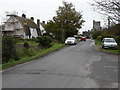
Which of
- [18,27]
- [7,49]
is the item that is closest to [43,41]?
[7,49]

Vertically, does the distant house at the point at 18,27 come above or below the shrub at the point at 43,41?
above

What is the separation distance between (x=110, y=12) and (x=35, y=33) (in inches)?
1655

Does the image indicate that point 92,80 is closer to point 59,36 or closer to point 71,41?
point 71,41

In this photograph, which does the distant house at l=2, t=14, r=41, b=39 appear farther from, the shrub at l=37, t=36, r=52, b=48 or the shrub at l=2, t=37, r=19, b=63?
the shrub at l=2, t=37, r=19, b=63

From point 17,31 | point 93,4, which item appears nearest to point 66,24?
point 17,31

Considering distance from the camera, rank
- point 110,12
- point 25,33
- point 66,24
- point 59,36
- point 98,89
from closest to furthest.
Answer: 1. point 98,89
2. point 110,12
3. point 59,36
4. point 66,24
5. point 25,33

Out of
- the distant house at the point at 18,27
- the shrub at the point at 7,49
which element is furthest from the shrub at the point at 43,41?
the distant house at the point at 18,27

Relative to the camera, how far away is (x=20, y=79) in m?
6.37

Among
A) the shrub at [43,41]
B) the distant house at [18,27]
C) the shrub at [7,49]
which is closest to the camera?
the shrub at [7,49]

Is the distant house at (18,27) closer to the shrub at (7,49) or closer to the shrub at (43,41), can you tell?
the shrub at (43,41)

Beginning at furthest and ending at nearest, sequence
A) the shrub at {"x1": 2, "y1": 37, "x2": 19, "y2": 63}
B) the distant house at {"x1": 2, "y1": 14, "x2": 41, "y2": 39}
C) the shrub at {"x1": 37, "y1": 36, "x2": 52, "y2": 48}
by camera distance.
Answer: the distant house at {"x1": 2, "y1": 14, "x2": 41, "y2": 39}
the shrub at {"x1": 37, "y1": 36, "x2": 52, "y2": 48}
the shrub at {"x1": 2, "y1": 37, "x2": 19, "y2": 63}

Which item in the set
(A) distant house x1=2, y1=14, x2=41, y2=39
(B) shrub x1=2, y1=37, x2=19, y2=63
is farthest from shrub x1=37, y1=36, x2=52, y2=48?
(A) distant house x1=2, y1=14, x2=41, y2=39

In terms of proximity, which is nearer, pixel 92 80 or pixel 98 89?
pixel 98 89

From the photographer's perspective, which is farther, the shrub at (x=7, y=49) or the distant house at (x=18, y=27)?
the distant house at (x=18, y=27)
